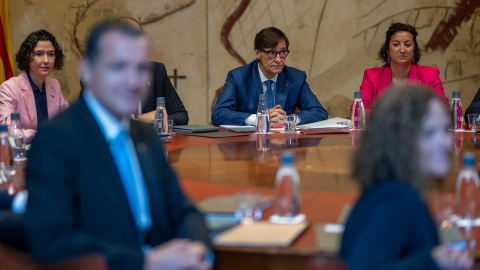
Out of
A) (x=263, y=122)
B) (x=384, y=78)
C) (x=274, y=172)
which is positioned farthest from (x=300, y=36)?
(x=274, y=172)

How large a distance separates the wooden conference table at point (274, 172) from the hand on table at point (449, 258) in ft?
0.64

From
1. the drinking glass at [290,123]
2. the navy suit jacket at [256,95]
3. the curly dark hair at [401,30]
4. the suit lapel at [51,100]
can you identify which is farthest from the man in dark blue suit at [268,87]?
the suit lapel at [51,100]

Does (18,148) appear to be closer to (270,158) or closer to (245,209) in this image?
(270,158)

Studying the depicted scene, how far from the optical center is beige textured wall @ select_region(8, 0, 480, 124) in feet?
20.7

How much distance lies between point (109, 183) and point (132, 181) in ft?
0.31

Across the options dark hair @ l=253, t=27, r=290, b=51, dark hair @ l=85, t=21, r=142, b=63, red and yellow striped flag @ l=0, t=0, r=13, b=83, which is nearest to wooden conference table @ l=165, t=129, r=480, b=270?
dark hair @ l=85, t=21, r=142, b=63

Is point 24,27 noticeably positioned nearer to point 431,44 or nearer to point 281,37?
point 281,37

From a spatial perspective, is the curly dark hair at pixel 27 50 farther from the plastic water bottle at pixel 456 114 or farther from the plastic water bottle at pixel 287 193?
the plastic water bottle at pixel 287 193

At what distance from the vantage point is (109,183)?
1.54 meters

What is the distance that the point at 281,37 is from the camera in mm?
4641

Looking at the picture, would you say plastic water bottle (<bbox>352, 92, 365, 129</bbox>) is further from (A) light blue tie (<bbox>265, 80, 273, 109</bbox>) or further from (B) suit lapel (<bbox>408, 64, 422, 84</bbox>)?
(B) suit lapel (<bbox>408, 64, 422, 84</bbox>)

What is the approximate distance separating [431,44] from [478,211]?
4.86 metres

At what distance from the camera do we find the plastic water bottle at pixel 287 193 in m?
1.82

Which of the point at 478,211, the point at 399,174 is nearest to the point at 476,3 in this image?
the point at 478,211
